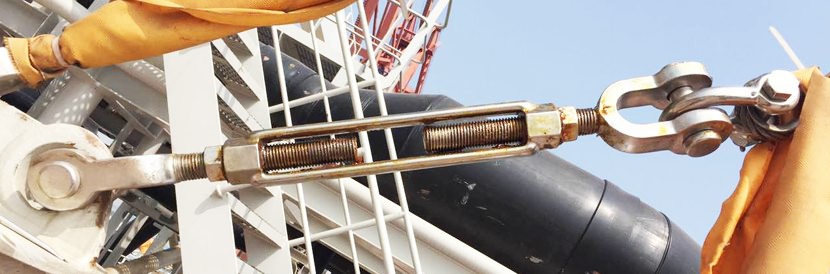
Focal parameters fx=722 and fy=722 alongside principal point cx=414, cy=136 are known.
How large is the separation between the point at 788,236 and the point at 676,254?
292 centimetres

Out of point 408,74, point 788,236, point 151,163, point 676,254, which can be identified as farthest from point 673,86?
point 408,74

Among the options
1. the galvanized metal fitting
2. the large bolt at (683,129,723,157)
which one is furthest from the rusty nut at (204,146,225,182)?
the large bolt at (683,129,723,157)

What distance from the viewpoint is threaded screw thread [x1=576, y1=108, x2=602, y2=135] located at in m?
1.11

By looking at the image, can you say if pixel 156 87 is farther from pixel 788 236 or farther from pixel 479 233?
pixel 788 236

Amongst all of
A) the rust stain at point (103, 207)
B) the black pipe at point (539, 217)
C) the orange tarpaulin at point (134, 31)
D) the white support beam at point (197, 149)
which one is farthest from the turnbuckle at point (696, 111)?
the black pipe at point (539, 217)

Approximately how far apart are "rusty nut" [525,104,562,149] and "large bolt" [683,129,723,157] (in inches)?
7.9

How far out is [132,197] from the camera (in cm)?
434

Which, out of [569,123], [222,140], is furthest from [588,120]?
[222,140]

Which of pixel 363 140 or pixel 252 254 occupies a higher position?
pixel 363 140

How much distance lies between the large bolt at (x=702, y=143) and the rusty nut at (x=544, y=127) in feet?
0.66

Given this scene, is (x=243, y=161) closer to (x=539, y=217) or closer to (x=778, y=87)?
(x=778, y=87)

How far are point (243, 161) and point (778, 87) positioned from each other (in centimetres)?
82

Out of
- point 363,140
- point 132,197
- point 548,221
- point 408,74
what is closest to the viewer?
point 363,140

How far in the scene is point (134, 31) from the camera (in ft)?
4.34
